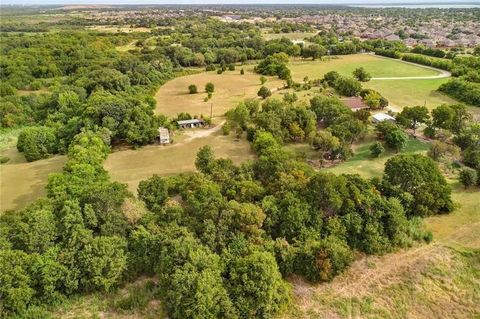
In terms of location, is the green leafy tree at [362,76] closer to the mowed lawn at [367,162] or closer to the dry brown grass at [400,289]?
the mowed lawn at [367,162]

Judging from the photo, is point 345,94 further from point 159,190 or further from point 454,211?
point 159,190

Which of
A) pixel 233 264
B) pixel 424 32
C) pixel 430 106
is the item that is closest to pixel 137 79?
pixel 430 106

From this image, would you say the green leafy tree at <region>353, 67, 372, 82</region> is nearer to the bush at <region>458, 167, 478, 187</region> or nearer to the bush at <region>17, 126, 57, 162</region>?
the bush at <region>458, 167, 478, 187</region>

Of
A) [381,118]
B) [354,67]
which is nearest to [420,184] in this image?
[381,118]

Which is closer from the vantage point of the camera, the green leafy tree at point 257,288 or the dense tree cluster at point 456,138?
the green leafy tree at point 257,288

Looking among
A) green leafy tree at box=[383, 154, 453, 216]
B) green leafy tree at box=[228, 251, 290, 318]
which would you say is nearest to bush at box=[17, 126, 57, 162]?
green leafy tree at box=[228, 251, 290, 318]

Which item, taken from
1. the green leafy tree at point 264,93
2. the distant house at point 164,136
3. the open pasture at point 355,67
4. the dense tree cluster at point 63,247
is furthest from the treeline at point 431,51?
the dense tree cluster at point 63,247
